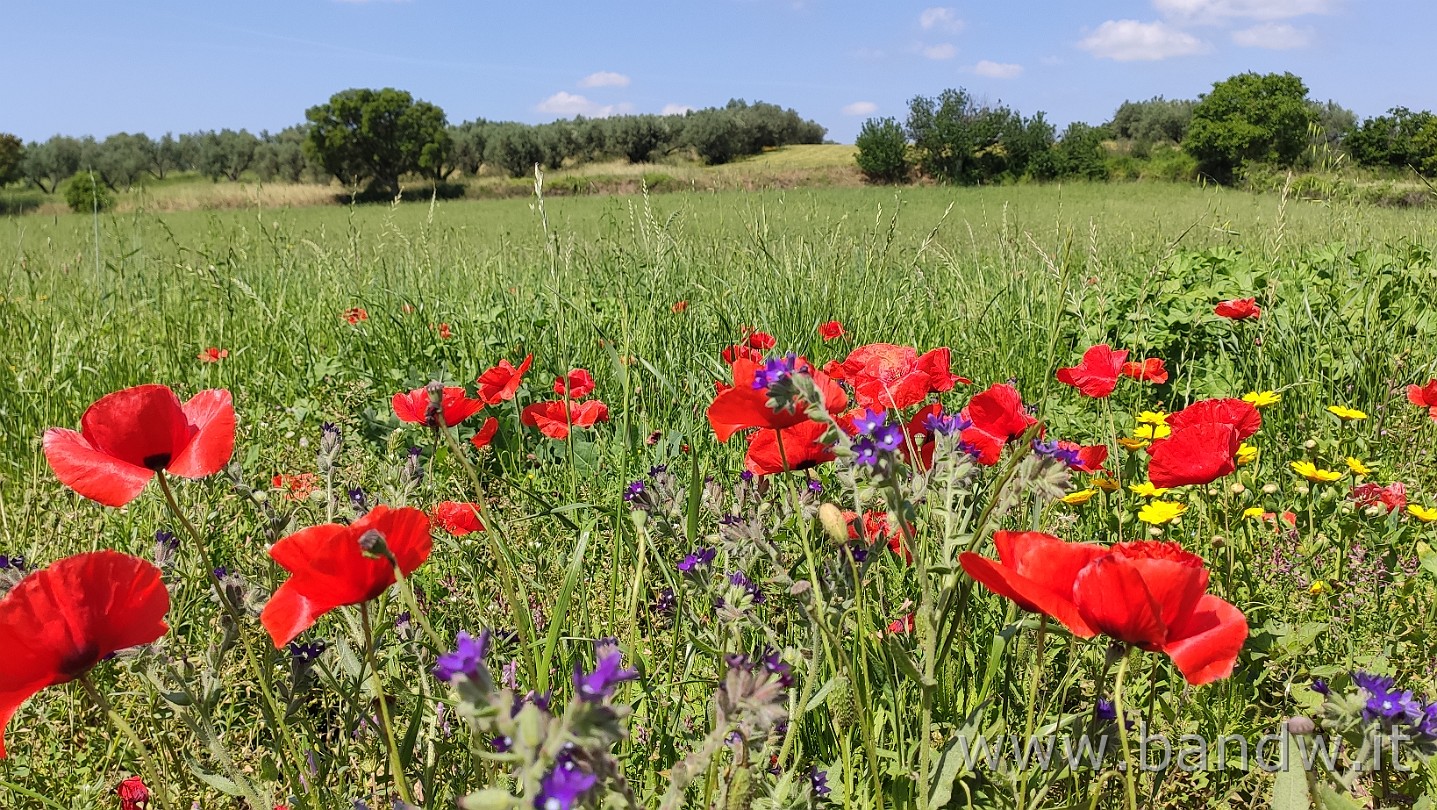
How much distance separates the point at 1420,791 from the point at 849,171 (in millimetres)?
43251

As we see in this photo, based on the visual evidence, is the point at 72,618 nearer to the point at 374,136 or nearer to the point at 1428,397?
the point at 1428,397

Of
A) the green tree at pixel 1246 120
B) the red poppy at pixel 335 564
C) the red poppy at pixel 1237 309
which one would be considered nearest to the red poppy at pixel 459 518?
the red poppy at pixel 335 564

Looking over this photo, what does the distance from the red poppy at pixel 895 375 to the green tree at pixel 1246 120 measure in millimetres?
45560

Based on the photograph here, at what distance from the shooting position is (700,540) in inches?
60.4

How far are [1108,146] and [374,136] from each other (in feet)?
136

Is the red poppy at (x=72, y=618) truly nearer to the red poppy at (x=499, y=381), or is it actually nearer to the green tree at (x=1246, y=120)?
the red poppy at (x=499, y=381)

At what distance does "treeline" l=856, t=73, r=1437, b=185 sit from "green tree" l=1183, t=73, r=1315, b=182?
0.05 m

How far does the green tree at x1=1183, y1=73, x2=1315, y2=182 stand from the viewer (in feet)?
141

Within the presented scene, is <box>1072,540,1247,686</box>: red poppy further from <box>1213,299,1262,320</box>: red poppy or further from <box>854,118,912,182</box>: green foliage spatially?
<box>854,118,912,182</box>: green foliage

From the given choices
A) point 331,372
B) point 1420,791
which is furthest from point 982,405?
point 331,372

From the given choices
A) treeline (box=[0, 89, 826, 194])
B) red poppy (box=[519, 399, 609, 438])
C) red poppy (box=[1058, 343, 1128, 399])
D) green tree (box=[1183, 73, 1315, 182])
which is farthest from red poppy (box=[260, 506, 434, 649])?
treeline (box=[0, 89, 826, 194])

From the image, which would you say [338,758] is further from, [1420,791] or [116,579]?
[1420,791]

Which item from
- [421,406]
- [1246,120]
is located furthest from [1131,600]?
[1246,120]

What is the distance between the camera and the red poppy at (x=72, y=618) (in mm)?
704
